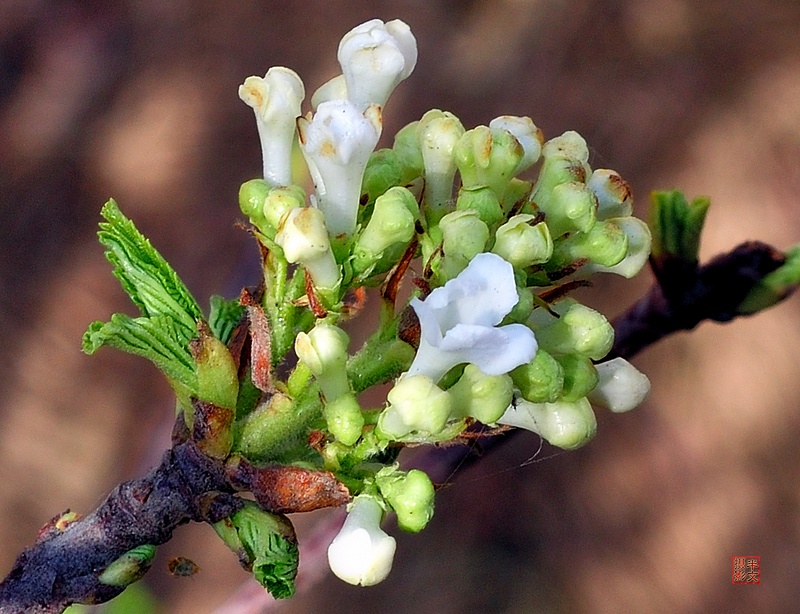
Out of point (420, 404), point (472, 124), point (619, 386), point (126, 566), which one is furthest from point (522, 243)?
point (472, 124)

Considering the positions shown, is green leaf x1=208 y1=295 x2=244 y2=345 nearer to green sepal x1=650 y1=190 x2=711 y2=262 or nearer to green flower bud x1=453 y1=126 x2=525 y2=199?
green flower bud x1=453 y1=126 x2=525 y2=199

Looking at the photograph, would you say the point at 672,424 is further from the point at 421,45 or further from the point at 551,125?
the point at 421,45

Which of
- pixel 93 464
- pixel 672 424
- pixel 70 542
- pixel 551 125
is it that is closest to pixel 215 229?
pixel 93 464

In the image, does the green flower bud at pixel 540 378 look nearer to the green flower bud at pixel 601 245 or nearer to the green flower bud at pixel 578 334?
the green flower bud at pixel 578 334

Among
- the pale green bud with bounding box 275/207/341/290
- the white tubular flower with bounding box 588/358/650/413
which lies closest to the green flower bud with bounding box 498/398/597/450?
the white tubular flower with bounding box 588/358/650/413

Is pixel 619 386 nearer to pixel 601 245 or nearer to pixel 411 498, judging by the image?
pixel 601 245

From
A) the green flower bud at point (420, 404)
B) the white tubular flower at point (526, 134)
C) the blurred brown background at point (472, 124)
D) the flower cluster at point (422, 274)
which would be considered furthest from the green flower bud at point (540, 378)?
the blurred brown background at point (472, 124)
